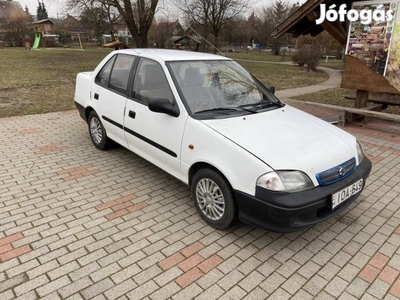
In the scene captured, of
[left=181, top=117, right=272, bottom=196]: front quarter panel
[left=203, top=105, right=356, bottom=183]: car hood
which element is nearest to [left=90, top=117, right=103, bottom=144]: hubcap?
[left=181, top=117, right=272, bottom=196]: front quarter panel

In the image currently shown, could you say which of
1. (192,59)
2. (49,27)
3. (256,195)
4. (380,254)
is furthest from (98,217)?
(49,27)

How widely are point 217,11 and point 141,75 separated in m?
29.1

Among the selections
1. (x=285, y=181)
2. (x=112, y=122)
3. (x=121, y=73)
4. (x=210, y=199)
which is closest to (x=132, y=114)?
(x=112, y=122)

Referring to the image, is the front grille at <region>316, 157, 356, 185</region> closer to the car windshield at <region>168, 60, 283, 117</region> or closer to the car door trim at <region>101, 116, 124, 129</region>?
the car windshield at <region>168, 60, 283, 117</region>

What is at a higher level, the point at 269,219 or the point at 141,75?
the point at 141,75

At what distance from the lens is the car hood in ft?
8.89

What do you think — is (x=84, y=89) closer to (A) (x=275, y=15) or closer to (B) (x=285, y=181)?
(B) (x=285, y=181)

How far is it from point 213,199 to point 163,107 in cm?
111

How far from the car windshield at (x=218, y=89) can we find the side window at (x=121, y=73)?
0.87 metres

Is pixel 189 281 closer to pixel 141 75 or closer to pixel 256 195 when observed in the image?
pixel 256 195

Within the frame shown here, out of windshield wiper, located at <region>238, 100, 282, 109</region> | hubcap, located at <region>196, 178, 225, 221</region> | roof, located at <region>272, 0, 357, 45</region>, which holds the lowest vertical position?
hubcap, located at <region>196, 178, 225, 221</region>

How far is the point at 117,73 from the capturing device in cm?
454

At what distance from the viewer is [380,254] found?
2898 millimetres

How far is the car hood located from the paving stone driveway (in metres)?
0.80
